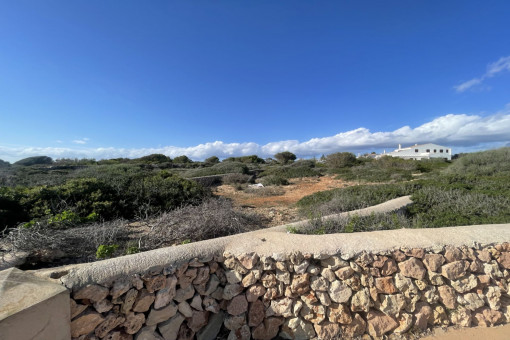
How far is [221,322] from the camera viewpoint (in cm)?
247

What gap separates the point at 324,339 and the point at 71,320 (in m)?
2.32

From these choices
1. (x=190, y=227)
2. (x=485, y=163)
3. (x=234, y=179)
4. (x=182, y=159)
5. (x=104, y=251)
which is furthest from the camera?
(x=182, y=159)

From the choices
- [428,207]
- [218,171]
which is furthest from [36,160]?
[428,207]

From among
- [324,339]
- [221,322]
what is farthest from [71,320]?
[324,339]

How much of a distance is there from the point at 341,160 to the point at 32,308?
26.2 m

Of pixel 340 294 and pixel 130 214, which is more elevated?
pixel 130 214

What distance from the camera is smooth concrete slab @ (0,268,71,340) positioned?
148cm

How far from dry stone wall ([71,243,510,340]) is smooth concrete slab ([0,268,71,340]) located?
98 cm

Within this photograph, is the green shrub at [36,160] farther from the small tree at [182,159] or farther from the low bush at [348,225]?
the small tree at [182,159]

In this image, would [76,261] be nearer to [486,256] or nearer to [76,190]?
[76,190]

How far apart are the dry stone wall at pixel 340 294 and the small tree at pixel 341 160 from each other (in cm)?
2304

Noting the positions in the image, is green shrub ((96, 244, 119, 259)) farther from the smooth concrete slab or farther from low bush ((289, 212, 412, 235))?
low bush ((289, 212, 412, 235))

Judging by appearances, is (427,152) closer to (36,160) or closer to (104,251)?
(104,251)

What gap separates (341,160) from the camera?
82.6 ft
